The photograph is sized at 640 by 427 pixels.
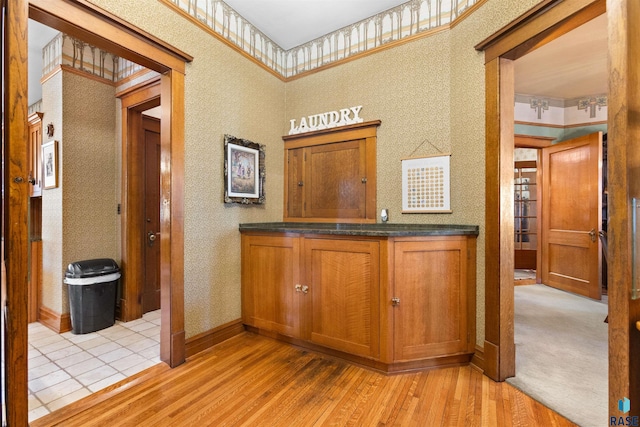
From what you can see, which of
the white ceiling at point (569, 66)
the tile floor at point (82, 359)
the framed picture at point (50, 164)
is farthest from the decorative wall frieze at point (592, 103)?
the framed picture at point (50, 164)

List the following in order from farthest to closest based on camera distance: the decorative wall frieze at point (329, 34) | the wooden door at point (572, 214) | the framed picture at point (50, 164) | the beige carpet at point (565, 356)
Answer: the wooden door at point (572, 214)
the framed picture at point (50, 164)
the decorative wall frieze at point (329, 34)
the beige carpet at point (565, 356)

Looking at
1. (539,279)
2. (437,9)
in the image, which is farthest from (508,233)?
(539,279)

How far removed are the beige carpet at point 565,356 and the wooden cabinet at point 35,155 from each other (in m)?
4.88

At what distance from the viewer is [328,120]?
10.1 ft

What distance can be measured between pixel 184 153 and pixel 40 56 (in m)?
2.53

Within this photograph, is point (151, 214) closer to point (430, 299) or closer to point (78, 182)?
point (78, 182)

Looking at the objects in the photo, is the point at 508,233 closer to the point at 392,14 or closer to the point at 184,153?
the point at 392,14

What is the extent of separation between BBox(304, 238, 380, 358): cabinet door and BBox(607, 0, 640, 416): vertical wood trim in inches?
46.8

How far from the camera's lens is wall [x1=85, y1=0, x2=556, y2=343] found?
2141 mm

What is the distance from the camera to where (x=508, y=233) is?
1.98 metres

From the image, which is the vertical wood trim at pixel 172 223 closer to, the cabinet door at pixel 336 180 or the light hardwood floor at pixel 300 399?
the light hardwood floor at pixel 300 399

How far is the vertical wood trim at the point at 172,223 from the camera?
214 centimetres

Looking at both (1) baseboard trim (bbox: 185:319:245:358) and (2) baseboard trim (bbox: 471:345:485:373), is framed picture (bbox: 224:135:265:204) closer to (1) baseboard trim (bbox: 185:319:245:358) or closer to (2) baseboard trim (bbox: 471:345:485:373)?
(1) baseboard trim (bbox: 185:319:245:358)

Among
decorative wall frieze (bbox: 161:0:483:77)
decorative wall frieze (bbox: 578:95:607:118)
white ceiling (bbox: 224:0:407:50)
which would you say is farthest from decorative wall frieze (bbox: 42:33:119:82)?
decorative wall frieze (bbox: 578:95:607:118)
